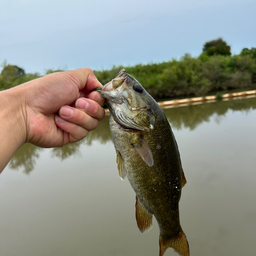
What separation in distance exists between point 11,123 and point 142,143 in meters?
0.98

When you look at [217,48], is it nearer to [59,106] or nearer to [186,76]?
[186,76]

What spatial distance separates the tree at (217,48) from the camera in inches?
1529

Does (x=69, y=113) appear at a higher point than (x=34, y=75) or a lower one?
lower

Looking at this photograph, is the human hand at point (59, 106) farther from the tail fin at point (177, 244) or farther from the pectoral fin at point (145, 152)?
the tail fin at point (177, 244)

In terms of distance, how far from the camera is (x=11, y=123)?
1570 mm

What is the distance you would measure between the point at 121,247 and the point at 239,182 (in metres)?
2.55

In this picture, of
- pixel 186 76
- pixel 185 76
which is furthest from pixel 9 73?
pixel 186 76

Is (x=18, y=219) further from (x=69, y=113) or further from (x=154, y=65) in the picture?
(x=154, y=65)

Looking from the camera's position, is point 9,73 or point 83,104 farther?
point 9,73

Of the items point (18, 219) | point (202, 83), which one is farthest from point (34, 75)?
point (18, 219)

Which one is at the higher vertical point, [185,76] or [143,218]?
[185,76]

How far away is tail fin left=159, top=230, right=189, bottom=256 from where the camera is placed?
5.19ft

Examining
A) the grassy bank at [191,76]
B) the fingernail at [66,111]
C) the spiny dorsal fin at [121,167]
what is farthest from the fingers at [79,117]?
the grassy bank at [191,76]

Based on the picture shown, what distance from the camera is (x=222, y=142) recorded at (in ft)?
20.0
